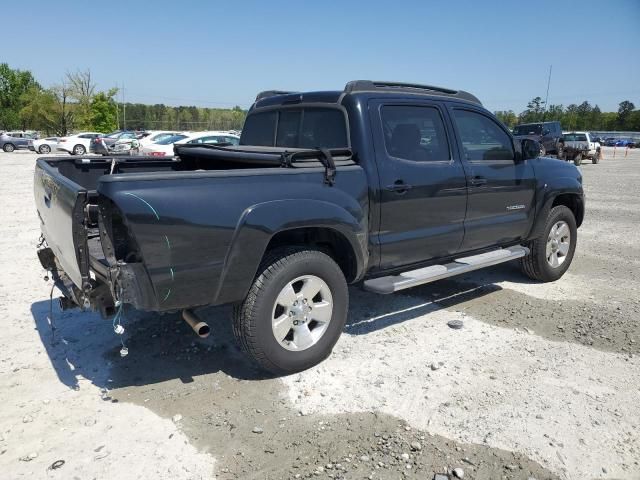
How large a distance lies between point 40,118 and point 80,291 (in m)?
59.8

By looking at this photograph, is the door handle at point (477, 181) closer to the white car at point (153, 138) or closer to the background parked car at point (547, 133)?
the white car at point (153, 138)

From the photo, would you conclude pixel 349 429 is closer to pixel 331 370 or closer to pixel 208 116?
pixel 331 370

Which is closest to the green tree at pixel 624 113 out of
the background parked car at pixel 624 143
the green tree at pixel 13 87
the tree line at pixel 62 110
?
the background parked car at pixel 624 143

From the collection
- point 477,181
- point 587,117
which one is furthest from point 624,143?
point 477,181

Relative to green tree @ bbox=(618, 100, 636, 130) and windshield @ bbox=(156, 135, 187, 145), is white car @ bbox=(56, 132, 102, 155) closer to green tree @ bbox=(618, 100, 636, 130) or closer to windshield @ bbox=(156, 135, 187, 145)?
windshield @ bbox=(156, 135, 187, 145)

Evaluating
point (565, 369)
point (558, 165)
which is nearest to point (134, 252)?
point (565, 369)

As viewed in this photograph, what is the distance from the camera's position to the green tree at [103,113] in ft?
180

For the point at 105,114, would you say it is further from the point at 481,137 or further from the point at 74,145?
the point at 481,137

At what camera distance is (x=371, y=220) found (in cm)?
388

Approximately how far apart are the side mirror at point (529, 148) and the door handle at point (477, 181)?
2.45 ft

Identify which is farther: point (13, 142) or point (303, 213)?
point (13, 142)

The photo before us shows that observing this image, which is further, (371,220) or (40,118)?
(40,118)

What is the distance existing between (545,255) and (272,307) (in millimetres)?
3660

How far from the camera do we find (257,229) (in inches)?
125
